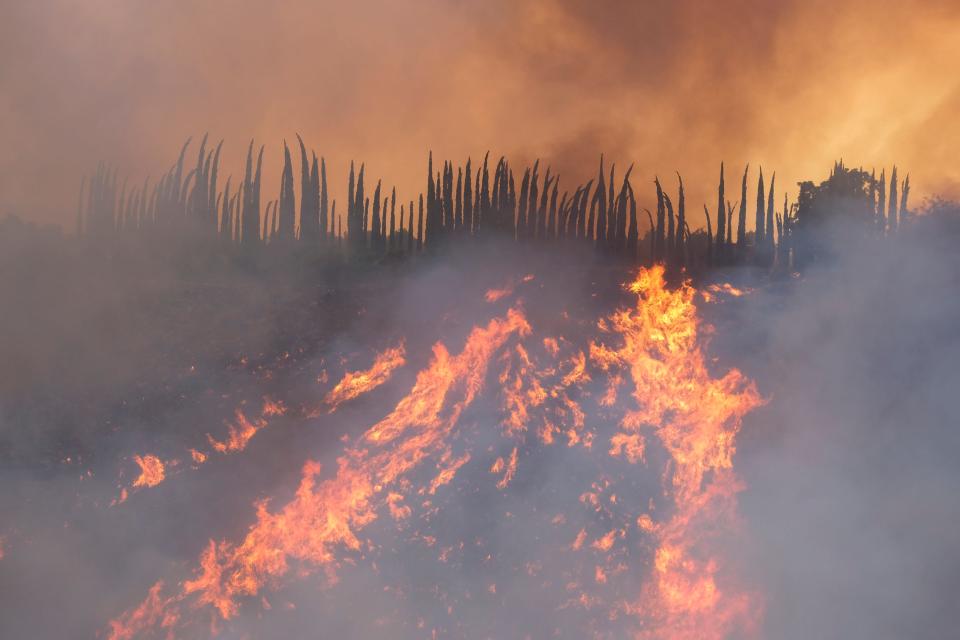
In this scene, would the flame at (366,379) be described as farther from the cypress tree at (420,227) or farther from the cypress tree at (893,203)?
the cypress tree at (893,203)

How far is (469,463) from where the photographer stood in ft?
43.2

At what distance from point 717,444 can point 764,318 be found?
2.44 metres

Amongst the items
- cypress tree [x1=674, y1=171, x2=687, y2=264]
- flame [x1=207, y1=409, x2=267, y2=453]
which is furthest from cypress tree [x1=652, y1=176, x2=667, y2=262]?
flame [x1=207, y1=409, x2=267, y2=453]

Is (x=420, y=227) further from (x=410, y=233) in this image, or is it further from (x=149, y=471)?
(x=149, y=471)

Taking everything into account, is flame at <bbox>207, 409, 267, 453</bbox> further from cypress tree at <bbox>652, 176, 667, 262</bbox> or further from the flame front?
cypress tree at <bbox>652, 176, 667, 262</bbox>

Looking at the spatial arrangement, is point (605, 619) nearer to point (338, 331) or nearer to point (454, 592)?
point (454, 592)

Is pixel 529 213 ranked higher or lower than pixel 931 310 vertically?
higher

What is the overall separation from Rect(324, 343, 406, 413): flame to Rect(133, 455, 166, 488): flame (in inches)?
110

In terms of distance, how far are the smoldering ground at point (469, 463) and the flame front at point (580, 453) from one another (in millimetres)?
150

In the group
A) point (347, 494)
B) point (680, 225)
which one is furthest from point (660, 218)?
point (347, 494)

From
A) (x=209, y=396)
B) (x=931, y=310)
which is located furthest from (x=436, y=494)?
(x=931, y=310)

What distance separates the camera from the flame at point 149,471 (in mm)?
12953

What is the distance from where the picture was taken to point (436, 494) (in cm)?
1298

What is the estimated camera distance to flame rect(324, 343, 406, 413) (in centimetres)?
1377
